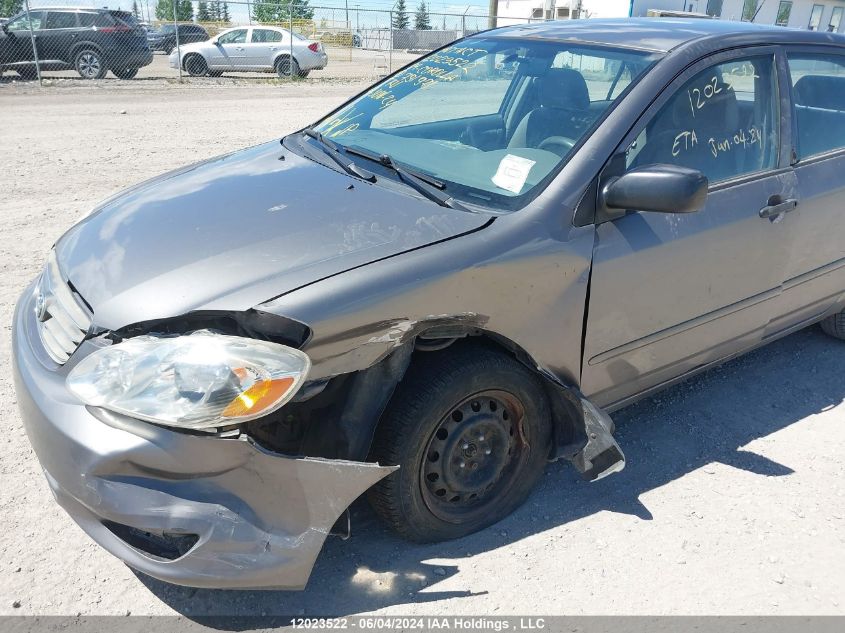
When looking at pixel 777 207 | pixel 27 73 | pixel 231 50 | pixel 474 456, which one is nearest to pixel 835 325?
pixel 777 207

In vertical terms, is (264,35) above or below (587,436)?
above

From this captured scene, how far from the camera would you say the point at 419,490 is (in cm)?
248

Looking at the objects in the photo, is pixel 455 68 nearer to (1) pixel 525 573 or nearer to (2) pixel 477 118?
(2) pixel 477 118

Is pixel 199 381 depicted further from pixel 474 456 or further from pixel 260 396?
pixel 474 456

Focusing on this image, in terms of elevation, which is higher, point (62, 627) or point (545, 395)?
point (545, 395)

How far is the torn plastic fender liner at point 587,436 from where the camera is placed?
2.54 m

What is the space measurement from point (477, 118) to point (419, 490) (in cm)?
188

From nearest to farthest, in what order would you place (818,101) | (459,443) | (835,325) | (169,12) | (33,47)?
(459,443) → (818,101) → (835,325) → (33,47) → (169,12)

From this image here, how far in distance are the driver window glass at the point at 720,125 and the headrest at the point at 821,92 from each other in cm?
29

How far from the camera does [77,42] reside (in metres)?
16.3

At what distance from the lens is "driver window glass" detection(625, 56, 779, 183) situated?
9.32 feet

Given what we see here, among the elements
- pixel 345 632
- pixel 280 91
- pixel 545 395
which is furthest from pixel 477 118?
pixel 280 91

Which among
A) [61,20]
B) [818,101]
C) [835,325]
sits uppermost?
[61,20]

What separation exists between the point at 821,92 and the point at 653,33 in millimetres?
1216
